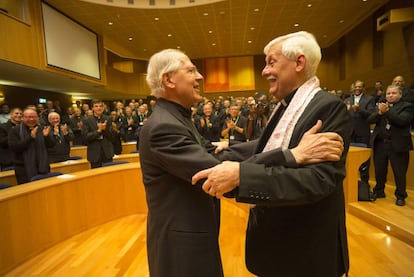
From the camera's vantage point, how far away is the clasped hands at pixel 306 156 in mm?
804

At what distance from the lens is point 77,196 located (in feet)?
10.7

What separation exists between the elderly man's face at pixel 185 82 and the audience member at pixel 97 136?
3.39 metres

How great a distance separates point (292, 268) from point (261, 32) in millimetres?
10724

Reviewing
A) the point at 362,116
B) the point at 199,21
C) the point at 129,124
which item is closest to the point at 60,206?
the point at 362,116

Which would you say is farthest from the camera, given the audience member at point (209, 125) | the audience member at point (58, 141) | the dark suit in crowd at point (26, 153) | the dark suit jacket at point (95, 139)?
the audience member at point (209, 125)

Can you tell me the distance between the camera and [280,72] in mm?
1052

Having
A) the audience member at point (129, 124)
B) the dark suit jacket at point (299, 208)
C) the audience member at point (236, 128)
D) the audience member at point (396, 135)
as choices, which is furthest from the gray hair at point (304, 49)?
the audience member at point (129, 124)

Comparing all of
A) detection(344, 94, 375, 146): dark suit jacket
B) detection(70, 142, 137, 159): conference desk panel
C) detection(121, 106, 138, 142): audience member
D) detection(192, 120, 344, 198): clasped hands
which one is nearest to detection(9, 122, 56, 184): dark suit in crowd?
detection(70, 142, 137, 159): conference desk panel

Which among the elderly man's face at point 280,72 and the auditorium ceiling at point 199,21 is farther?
the auditorium ceiling at point 199,21

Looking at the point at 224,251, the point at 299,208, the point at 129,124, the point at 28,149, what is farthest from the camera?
the point at 129,124

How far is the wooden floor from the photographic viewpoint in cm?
241

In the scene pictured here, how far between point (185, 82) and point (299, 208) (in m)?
0.66

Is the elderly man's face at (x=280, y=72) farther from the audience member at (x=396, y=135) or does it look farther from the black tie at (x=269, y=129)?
the audience member at (x=396, y=135)

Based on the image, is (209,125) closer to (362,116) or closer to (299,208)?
(362,116)
